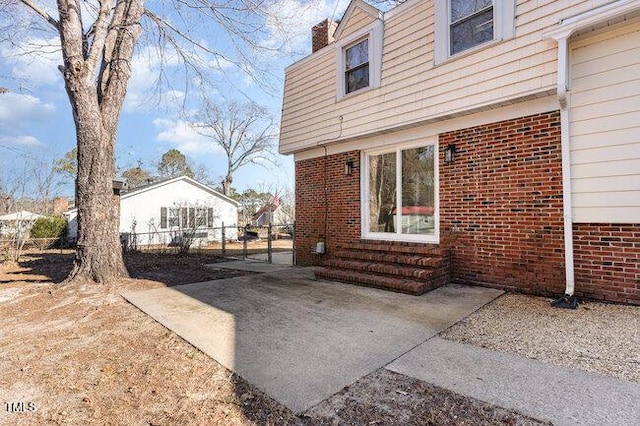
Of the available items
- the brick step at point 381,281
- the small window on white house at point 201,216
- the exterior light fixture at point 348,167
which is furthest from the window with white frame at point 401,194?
the small window on white house at point 201,216

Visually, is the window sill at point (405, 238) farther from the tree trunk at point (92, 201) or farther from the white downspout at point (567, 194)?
the tree trunk at point (92, 201)

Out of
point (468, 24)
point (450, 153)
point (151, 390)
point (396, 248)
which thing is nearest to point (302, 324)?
point (151, 390)

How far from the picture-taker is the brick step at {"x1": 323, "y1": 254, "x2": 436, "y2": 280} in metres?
5.15

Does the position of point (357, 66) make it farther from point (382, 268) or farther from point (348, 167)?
point (382, 268)

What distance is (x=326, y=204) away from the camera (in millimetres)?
7883

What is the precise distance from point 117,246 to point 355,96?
5.66 metres

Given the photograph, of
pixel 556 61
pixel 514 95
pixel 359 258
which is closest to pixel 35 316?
pixel 359 258

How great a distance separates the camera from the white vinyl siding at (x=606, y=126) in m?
4.06

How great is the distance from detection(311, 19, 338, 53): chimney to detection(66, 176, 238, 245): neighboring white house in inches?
462

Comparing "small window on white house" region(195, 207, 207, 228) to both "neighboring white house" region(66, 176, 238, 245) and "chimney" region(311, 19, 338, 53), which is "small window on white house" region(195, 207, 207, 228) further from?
"chimney" region(311, 19, 338, 53)

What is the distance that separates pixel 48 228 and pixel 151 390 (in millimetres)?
21329

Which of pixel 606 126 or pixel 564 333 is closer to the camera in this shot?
pixel 564 333

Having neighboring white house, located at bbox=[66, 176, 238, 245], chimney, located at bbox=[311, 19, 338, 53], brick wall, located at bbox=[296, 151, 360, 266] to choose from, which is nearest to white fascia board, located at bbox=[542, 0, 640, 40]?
brick wall, located at bbox=[296, 151, 360, 266]

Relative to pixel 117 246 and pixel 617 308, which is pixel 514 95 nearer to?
pixel 617 308
